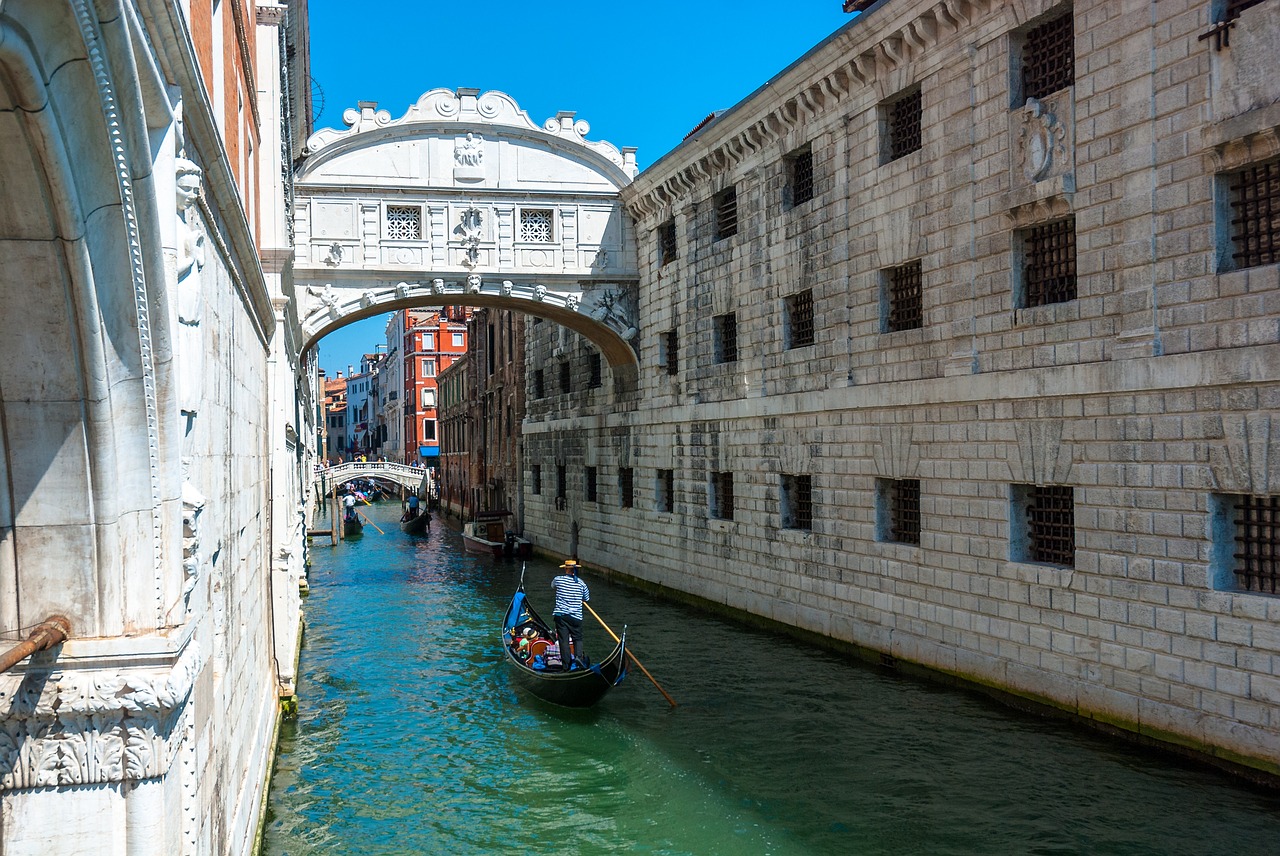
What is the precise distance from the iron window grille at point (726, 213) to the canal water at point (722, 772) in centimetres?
634

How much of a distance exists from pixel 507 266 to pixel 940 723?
11345 millimetres

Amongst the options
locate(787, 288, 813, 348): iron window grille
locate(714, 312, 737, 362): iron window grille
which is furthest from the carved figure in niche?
locate(714, 312, 737, 362): iron window grille

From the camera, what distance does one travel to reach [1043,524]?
32.5ft

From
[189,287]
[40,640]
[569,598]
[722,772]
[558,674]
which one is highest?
[189,287]

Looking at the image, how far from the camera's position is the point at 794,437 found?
13.9m

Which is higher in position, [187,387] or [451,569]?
[187,387]

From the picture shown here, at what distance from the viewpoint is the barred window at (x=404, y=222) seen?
1798 centimetres

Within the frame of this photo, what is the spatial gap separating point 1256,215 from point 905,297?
14.4 feet

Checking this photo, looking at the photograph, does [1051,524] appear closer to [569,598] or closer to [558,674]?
[569,598]

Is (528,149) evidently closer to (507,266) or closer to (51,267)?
(507,266)

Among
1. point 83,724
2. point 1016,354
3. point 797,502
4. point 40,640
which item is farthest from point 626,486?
point 40,640

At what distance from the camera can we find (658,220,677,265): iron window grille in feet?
59.5

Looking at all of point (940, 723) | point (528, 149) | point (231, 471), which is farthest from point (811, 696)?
point (528, 149)

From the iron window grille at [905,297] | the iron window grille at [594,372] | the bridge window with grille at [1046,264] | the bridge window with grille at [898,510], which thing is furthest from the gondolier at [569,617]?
the iron window grille at [594,372]
